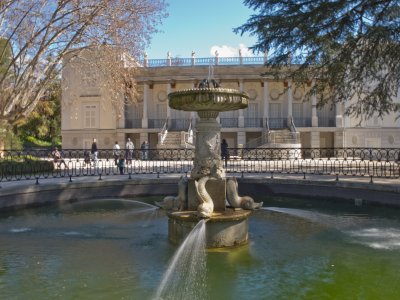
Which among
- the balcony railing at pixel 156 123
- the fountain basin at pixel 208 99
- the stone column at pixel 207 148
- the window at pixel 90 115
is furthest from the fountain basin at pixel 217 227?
the window at pixel 90 115

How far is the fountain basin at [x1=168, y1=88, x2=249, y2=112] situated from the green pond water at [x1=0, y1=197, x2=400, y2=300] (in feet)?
8.20

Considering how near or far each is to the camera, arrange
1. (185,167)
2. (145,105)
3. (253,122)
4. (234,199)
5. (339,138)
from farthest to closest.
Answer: (253,122) < (145,105) < (339,138) < (185,167) < (234,199)

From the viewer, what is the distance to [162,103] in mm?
41406

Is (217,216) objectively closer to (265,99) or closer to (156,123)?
(265,99)

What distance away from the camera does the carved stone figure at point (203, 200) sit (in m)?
7.16

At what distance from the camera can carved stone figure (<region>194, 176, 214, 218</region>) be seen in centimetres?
716

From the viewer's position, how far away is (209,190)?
7828 mm

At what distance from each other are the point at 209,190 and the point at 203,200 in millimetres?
432

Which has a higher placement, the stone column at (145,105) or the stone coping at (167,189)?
the stone column at (145,105)

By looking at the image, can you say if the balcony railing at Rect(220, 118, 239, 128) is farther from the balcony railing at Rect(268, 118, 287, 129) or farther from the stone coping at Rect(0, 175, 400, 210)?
the stone coping at Rect(0, 175, 400, 210)

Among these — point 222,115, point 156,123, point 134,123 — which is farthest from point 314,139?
point 134,123

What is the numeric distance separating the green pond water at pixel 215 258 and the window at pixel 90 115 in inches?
1191

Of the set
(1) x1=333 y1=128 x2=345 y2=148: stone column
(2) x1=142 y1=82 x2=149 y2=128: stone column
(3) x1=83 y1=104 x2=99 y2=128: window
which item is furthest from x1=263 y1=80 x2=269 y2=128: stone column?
(3) x1=83 y1=104 x2=99 y2=128: window

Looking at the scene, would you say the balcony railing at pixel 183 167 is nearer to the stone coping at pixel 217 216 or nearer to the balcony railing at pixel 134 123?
the stone coping at pixel 217 216
